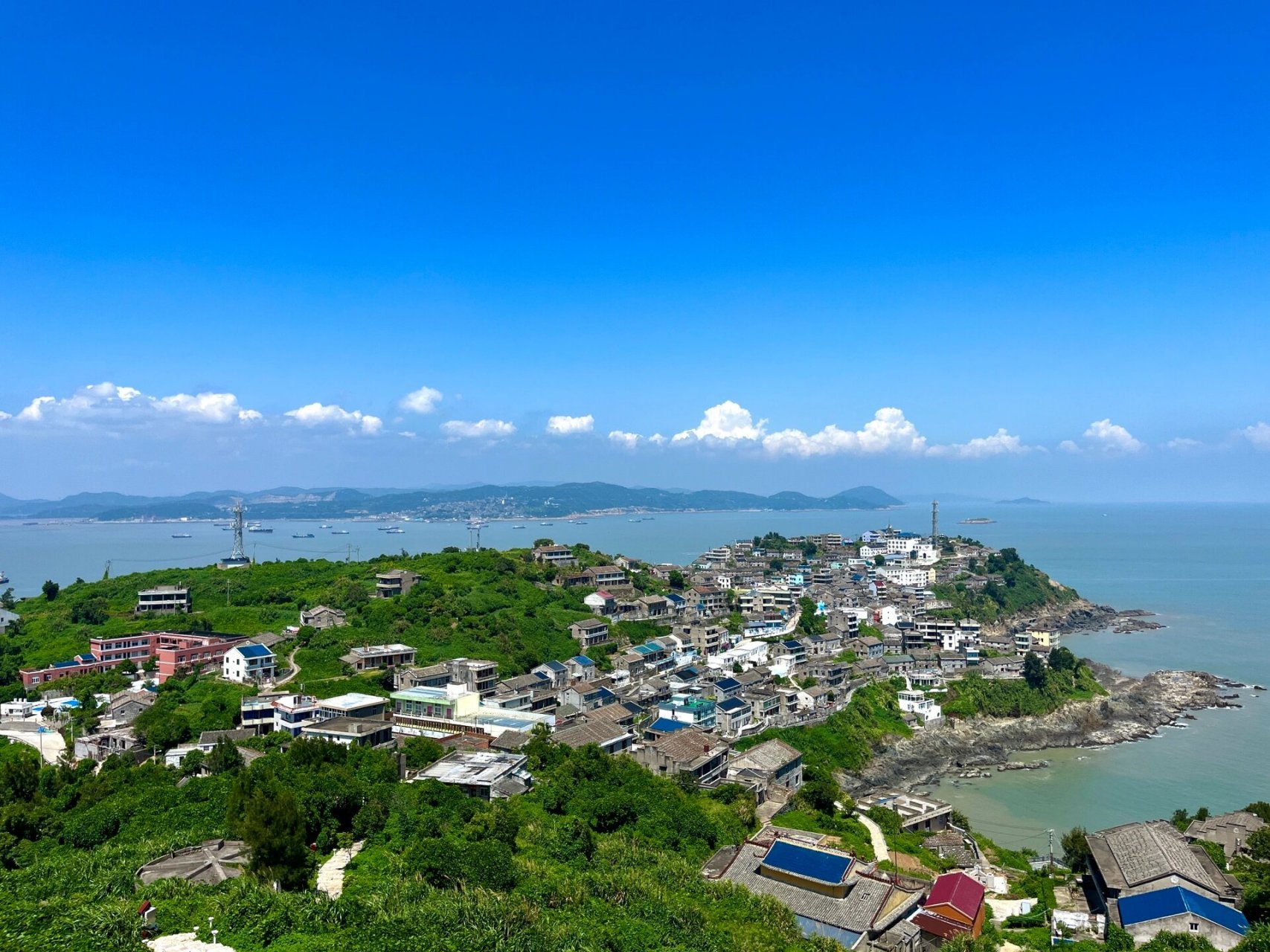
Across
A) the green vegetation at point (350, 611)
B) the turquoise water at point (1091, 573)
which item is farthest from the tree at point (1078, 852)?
the green vegetation at point (350, 611)

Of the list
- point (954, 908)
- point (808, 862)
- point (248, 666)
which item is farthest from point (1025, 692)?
point (248, 666)

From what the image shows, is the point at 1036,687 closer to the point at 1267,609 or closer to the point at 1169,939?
the point at 1169,939

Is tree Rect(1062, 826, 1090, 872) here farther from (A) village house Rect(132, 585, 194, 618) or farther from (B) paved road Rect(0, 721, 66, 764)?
(A) village house Rect(132, 585, 194, 618)

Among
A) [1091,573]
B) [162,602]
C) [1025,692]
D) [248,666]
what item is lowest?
[1091,573]

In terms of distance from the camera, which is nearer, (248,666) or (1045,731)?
(248,666)

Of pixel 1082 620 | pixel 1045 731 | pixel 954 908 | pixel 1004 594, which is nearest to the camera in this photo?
pixel 954 908

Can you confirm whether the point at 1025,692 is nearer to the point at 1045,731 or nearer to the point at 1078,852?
the point at 1045,731
